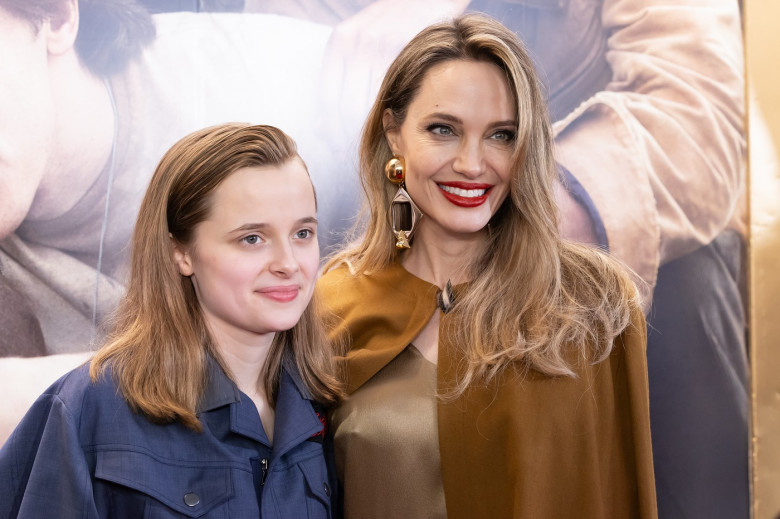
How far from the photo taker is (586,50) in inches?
152

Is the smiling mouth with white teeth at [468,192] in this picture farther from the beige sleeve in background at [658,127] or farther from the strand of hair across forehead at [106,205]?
the strand of hair across forehead at [106,205]

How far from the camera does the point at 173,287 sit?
195cm

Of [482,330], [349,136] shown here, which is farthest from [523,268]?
[349,136]

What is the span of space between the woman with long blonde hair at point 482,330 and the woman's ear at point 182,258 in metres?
0.56

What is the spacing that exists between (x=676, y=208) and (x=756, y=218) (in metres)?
0.40

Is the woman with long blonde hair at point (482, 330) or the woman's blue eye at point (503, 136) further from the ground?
the woman's blue eye at point (503, 136)

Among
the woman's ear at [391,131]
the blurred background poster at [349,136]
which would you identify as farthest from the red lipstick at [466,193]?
the blurred background poster at [349,136]

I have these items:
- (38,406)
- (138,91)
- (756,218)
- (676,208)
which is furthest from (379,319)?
(756,218)

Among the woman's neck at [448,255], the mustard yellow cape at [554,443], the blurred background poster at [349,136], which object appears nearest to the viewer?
the mustard yellow cape at [554,443]

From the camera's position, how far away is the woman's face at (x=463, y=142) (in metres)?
2.31

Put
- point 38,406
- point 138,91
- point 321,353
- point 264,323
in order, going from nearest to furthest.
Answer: point 38,406
point 264,323
point 321,353
point 138,91

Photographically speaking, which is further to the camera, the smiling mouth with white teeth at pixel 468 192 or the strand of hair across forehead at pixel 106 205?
the strand of hair across forehead at pixel 106 205

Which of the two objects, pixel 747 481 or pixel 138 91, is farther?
pixel 747 481

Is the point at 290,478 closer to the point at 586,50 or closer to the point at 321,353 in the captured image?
the point at 321,353
